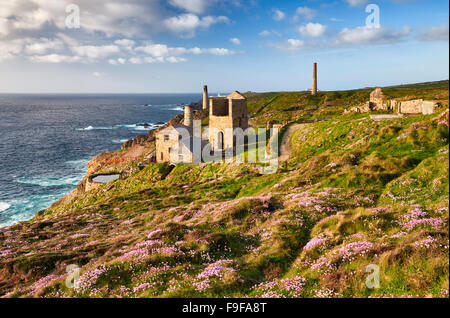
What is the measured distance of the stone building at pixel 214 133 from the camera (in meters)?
58.5

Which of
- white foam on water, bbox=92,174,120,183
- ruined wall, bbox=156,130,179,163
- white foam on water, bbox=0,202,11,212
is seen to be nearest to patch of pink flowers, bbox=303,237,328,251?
ruined wall, bbox=156,130,179,163

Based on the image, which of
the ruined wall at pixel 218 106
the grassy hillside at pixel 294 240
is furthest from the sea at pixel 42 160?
the ruined wall at pixel 218 106

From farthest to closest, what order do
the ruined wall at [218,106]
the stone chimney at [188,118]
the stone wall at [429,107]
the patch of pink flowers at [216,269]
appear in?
the stone chimney at [188,118]
the ruined wall at [218,106]
the stone wall at [429,107]
the patch of pink flowers at [216,269]

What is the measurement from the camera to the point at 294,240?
14.4 m

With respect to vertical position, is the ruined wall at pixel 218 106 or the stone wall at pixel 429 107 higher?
the ruined wall at pixel 218 106

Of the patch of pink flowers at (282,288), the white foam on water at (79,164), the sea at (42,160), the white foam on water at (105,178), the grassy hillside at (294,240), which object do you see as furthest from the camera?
the white foam on water at (79,164)

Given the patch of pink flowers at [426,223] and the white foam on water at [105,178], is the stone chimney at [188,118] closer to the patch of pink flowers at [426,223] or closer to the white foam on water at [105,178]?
the white foam on water at [105,178]

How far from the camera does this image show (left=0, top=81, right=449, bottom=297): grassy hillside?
937cm

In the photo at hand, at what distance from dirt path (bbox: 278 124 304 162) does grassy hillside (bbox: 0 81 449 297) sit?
8338 millimetres

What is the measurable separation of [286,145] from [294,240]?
111ft

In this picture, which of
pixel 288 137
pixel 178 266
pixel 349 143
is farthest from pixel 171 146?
pixel 178 266

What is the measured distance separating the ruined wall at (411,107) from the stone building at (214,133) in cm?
2822

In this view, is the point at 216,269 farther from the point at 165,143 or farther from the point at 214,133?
the point at 165,143

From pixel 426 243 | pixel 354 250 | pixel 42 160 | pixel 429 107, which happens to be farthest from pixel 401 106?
pixel 42 160
